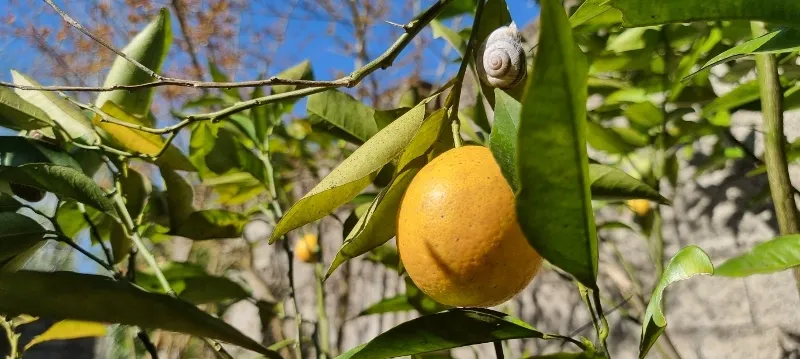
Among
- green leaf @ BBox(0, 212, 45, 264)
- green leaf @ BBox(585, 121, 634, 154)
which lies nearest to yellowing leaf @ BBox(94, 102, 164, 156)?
green leaf @ BBox(0, 212, 45, 264)

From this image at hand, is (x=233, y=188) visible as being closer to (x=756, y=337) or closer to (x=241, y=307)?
(x=756, y=337)

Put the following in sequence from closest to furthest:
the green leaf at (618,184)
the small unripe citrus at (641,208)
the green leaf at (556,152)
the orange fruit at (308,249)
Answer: the green leaf at (556,152) < the green leaf at (618,184) < the small unripe citrus at (641,208) < the orange fruit at (308,249)

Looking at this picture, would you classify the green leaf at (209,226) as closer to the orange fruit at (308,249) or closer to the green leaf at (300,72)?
the green leaf at (300,72)

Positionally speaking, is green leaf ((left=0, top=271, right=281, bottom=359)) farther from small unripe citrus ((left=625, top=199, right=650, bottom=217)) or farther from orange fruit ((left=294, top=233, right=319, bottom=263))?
orange fruit ((left=294, top=233, right=319, bottom=263))

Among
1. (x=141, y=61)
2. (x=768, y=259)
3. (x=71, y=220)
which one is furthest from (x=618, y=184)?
(x=71, y=220)

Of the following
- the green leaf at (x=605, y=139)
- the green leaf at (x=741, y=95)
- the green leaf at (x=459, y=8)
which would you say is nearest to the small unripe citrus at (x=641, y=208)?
the green leaf at (x=605, y=139)
